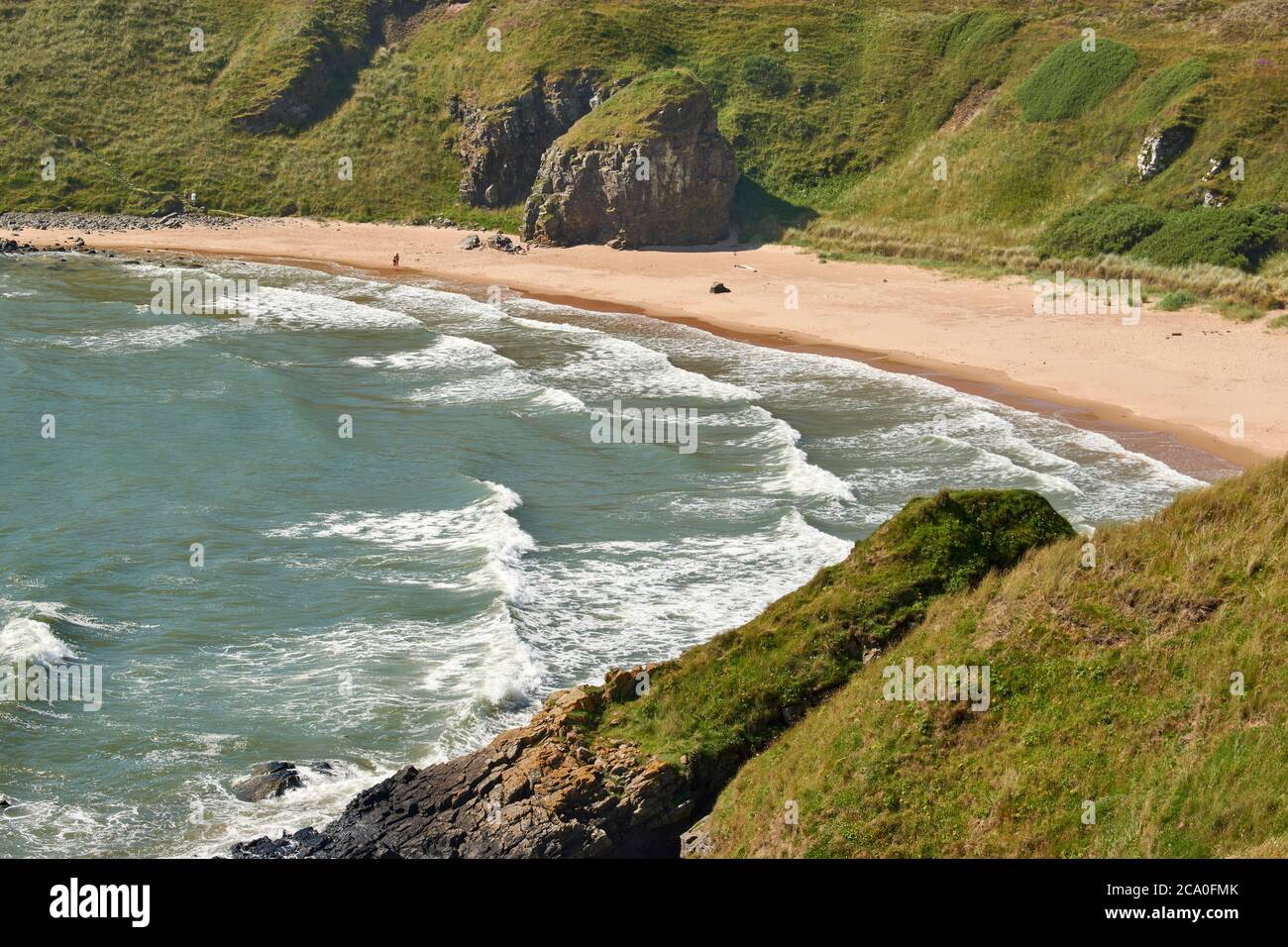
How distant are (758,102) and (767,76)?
7.57ft

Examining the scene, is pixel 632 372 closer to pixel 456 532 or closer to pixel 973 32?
pixel 456 532

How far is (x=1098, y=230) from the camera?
170ft

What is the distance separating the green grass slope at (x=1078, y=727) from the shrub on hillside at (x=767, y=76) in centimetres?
6304

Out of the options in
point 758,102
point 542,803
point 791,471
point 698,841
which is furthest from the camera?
point 758,102

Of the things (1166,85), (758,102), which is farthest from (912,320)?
(758,102)

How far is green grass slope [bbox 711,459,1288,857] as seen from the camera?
10.4 m

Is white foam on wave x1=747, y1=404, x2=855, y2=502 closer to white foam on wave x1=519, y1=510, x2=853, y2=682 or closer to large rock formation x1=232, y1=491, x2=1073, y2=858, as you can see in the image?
white foam on wave x1=519, y1=510, x2=853, y2=682

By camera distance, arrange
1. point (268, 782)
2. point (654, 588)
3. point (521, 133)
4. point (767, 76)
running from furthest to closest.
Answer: point (767, 76)
point (521, 133)
point (654, 588)
point (268, 782)

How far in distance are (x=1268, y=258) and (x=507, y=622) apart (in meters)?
37.1

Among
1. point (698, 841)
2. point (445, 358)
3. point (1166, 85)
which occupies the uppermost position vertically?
point (1166, 85)

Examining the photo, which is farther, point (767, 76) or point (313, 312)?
point (767, 76)

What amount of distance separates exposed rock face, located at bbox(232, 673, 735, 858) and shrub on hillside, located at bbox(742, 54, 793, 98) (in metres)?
64.3

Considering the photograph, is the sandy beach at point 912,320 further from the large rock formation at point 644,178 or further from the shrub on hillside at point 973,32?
the shrub on hillside at point 973,32

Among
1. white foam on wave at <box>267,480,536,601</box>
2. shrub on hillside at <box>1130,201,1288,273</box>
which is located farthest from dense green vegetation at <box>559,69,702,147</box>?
white foam on wave at <box>267,480,536,601</box>
